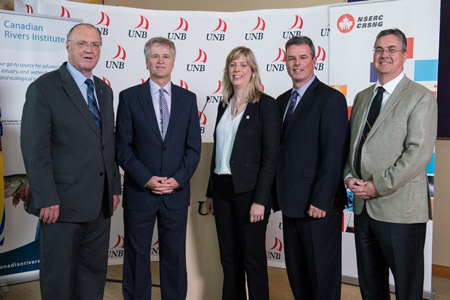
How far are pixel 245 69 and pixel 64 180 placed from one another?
3.64 ft

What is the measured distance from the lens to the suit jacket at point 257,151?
2.14 meters

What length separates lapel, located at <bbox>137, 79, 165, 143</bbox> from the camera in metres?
2.29

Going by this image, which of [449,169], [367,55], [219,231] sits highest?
[367,55]

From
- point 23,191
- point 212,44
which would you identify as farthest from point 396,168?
point 23,191

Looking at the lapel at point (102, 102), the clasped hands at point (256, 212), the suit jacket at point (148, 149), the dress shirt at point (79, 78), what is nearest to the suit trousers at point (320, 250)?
the clasped hands at point (256, 212)

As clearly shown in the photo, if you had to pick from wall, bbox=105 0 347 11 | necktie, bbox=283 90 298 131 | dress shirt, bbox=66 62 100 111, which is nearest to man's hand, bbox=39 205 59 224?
dress shirt, bbox=66 62 100 111

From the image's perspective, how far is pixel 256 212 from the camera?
2145 mm

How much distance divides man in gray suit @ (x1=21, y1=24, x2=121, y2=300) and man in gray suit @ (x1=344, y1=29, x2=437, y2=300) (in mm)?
1290

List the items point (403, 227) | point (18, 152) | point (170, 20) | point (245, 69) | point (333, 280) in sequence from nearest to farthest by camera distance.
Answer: point (403, 227)
point (333, 280)
point (245, 69)
point (18, 152)
point (170, 20)

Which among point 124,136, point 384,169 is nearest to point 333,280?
point 384,169

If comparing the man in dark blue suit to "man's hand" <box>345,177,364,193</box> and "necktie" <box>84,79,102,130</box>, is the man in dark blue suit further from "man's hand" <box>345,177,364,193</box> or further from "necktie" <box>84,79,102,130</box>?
"man's hand" <box>345,177,364,193</box>

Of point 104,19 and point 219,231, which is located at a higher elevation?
Result: point 104,19

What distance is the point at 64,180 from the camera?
1.99 meters

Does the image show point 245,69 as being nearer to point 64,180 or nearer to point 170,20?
point 64,180
